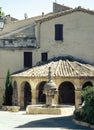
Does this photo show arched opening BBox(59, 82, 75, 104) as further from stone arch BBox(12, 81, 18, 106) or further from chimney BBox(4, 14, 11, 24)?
chimney BBox(4, 14, 11, 24)

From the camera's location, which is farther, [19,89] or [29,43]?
[29,43]

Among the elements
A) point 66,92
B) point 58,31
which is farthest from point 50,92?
point 58,31

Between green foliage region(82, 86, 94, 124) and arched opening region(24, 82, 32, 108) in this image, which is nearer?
green foliage region(82, 86, 94, 124)

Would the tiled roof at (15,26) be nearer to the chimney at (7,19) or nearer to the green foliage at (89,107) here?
the chimney at (7,19)

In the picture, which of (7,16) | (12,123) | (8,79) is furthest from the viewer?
(7,16)

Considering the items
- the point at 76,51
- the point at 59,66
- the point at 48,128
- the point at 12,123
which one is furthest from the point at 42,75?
the point at 48,128

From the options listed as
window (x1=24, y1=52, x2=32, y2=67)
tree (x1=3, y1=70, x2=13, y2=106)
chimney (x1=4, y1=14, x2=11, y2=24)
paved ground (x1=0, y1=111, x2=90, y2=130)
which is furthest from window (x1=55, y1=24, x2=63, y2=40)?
chimney (x1=4, y1=14, x2=11, y2=24)

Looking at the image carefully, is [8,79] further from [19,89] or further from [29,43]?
[29,43]

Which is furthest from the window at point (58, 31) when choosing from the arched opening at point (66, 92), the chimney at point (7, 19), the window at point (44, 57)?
the chimney at point (7, 19)

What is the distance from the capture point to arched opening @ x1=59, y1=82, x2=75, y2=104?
138 ft

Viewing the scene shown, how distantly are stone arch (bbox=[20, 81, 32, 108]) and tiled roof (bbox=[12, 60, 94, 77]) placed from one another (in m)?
1.48

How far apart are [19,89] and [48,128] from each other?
1640 cm

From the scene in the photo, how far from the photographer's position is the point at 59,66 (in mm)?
40438

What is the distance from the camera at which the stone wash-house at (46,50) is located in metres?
40.6
